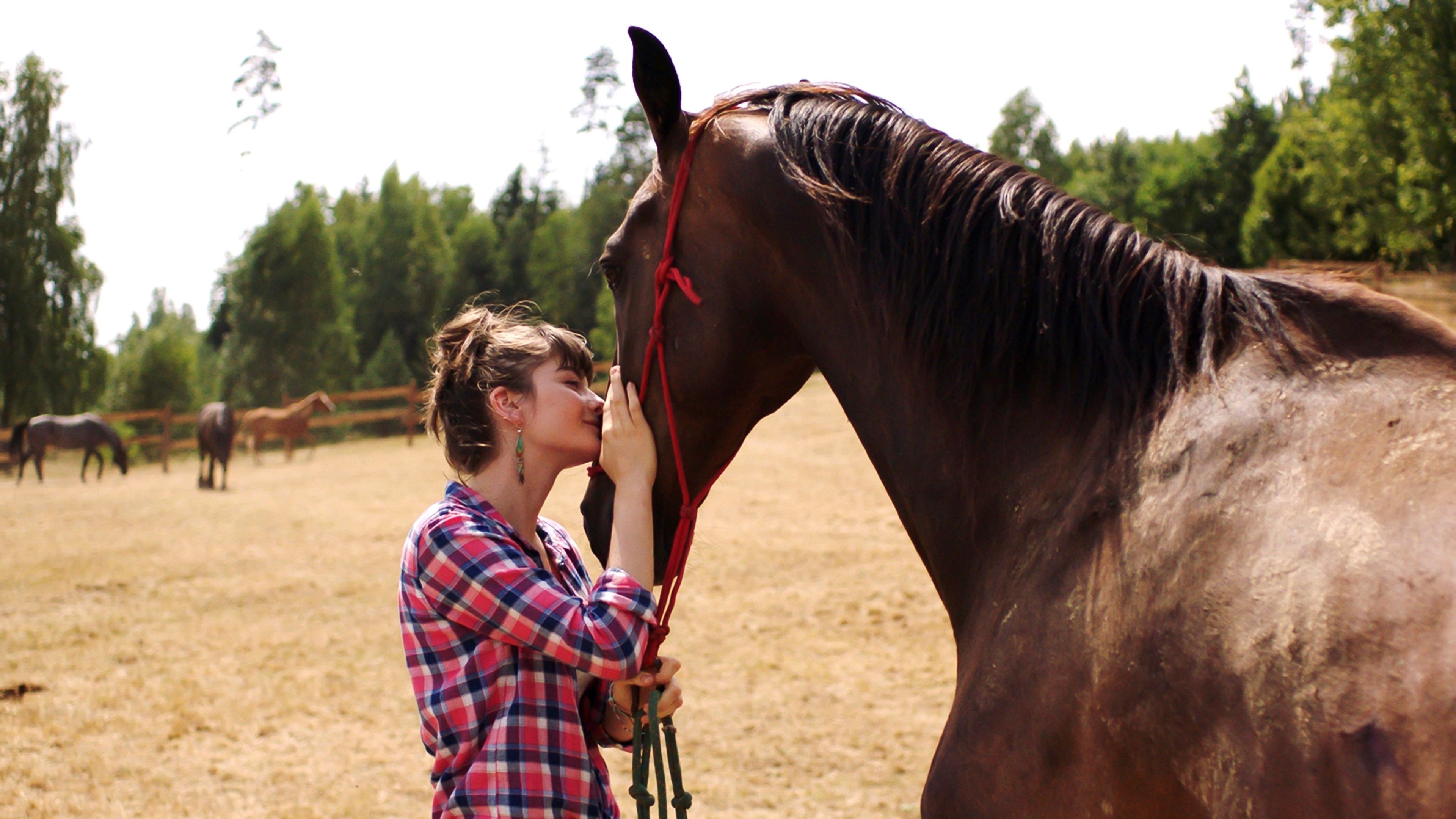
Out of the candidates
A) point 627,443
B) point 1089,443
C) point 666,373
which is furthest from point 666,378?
point 1089,443

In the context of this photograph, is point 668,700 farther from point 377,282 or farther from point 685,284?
point 377,282

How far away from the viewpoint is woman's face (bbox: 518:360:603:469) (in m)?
1.76

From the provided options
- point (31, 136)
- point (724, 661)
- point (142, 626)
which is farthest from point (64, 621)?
point (31, 136)

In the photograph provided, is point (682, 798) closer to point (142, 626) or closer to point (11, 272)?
point (142, 626)

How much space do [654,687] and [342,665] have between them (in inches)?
210

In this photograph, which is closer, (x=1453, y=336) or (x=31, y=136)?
(x=1453, y=336)

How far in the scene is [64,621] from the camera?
7504 mm

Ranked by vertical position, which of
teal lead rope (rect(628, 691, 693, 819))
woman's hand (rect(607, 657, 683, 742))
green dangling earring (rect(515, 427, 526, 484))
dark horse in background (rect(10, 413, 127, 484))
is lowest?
dark horse in background (rect(10, 413, 127, 484))

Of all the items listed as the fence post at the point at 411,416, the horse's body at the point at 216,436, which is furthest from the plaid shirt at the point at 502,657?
the fence post at the point at 411,416

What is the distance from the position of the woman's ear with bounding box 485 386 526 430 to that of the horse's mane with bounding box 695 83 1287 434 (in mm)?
665

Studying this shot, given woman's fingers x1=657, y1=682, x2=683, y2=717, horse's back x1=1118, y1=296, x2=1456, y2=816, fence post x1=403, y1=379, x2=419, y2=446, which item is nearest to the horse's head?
woman's fingers x1=657, y1=682, x2=683, y2=717

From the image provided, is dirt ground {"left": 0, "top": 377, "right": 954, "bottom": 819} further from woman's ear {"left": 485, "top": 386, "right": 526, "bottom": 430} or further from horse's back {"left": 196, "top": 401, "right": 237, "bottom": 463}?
horse's back {"left": 196, "top": 401, "right": 237, "bottom": 463}

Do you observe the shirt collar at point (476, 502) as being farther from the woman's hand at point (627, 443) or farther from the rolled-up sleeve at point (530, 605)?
the woman's hand at point (627, 443)

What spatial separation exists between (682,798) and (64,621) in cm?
779
